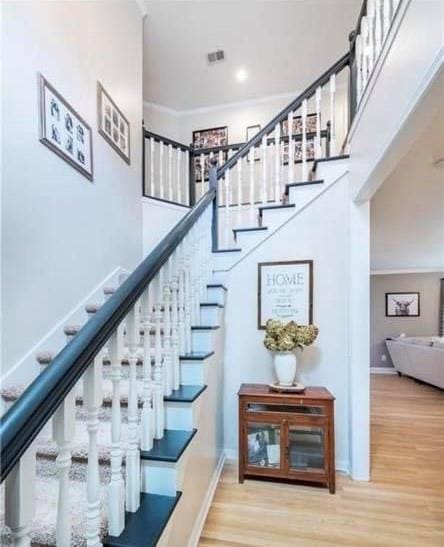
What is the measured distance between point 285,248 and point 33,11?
7.85 feet

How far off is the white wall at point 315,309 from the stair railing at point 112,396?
2.83 ft

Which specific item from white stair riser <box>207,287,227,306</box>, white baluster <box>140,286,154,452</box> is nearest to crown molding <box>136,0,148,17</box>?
white stair riser <box>207,287,227,306</box>

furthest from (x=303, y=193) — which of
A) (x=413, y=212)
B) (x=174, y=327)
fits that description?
(x=413, y=212)

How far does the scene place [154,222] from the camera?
390cm

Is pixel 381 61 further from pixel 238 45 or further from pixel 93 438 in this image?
pixel 238 45

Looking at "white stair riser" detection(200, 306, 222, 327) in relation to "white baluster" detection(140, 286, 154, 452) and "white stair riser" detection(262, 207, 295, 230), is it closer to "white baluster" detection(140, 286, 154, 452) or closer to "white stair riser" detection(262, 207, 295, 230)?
"white stair riser" detection(262, 207, 295, 230)

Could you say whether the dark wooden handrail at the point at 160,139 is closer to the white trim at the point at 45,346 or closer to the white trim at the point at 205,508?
the white trim at the point at 45,346

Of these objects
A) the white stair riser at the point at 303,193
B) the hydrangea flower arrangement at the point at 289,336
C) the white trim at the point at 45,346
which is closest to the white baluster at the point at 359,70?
the white stair riser at the point at 303,193

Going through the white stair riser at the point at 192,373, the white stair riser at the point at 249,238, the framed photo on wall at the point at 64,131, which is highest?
the framed photo on wall at the point at 64,131

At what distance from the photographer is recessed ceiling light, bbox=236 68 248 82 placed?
4840 mm

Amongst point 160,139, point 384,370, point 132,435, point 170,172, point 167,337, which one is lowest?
point 384,370

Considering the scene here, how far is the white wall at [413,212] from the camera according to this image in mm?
5156

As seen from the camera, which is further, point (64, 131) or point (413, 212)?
point (413, 212)

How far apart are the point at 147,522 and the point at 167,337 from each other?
2.49 feet
